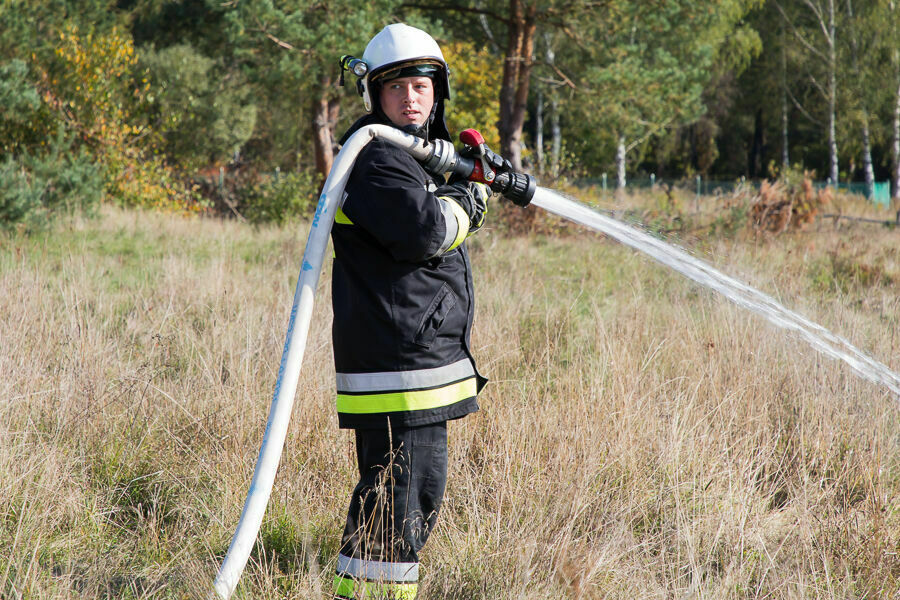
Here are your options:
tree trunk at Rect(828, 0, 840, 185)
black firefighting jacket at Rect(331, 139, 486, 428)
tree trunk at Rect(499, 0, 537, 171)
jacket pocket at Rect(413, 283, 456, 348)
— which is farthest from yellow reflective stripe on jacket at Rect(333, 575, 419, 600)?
tree trunk at Rect(828, 0, 840, 185)

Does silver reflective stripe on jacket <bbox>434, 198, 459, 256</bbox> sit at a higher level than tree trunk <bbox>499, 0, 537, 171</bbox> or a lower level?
lower

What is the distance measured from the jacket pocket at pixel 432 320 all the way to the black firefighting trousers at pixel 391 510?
25 centimetres

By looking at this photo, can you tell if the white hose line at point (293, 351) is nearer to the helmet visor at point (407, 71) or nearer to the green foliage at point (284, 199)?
the helmet visor at point (407, 71)

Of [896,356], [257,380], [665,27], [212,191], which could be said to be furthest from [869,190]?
[257,380]

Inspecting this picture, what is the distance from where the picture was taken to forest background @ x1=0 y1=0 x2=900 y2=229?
1050 centimetres

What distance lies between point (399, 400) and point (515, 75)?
10.6 metres

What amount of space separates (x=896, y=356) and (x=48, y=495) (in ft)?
13.1

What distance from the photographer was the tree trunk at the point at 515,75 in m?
11.6

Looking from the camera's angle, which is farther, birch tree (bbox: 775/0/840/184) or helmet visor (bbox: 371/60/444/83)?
birch tree (bbox: 775/0/840/184)

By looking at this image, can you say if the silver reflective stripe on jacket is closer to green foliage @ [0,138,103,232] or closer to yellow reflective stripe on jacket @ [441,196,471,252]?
yellow reflective stripe on jacket @ [441,196,471,252]

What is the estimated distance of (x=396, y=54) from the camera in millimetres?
2203

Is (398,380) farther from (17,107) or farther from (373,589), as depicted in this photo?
(17,107)

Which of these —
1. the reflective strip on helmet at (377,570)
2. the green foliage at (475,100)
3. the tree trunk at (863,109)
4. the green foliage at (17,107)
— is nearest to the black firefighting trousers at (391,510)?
the reflective strip on helmet at (377,570)

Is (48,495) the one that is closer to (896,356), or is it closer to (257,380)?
(257,380)
